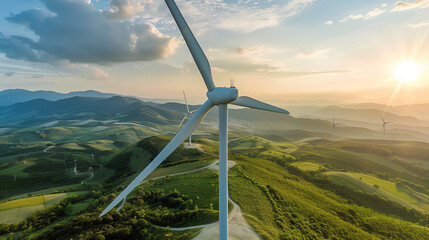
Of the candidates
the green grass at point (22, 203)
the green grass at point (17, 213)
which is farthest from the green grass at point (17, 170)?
the green grass at point (17, 213)

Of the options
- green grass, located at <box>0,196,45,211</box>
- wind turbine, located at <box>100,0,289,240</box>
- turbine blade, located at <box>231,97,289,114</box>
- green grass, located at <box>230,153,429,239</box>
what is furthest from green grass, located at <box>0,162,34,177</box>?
turbine blade, located at <box>231,97,289,114</box>

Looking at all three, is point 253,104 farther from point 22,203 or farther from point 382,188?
point 382,188

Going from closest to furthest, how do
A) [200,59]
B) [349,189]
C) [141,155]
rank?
[200,59], [349,189], [141,155]

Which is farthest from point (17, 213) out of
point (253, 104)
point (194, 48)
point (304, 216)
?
point (304, 216)

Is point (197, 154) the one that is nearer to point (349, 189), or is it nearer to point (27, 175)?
point (349, 189)

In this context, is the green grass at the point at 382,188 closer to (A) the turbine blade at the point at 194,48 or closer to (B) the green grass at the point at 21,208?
(A) the turbine blade at the point at 194,48

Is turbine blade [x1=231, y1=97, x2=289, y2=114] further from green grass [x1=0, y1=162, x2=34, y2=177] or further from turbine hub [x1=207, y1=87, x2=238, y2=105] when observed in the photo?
green grass [x1=0, y1=162, x2=34, y2=177]

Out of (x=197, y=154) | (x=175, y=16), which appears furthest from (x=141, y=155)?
(x=175, y=16)
